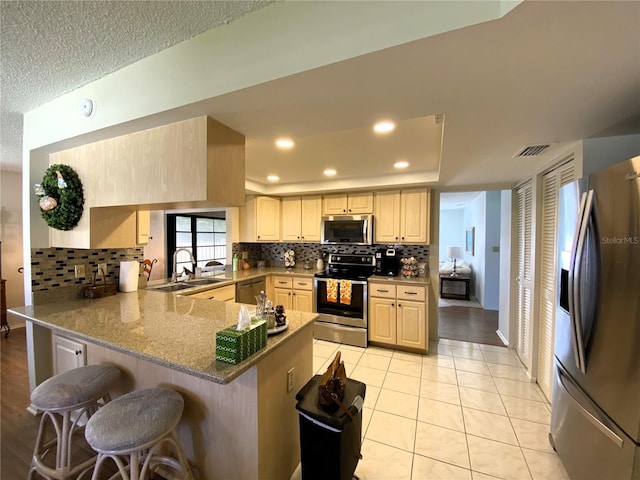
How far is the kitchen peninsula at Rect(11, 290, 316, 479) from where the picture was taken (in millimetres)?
1267

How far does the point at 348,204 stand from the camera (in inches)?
153

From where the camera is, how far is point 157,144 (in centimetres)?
156

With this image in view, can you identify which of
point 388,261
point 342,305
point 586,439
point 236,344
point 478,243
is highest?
point 478,243

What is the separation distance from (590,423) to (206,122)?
2.56 m

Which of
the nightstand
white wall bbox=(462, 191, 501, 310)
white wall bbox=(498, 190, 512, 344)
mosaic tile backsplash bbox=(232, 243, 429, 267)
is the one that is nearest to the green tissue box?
mosaic tile backsplash bbox=(232, 243, 429, 267)

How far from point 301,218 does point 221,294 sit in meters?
1.70

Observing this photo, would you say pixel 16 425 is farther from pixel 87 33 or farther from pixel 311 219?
pixel 311 219

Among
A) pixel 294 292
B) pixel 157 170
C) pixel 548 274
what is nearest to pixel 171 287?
pixel 294 292

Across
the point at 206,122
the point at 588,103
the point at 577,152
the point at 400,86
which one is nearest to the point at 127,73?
the point at 206,122

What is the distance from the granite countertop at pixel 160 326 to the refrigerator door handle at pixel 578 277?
1470 millimetres

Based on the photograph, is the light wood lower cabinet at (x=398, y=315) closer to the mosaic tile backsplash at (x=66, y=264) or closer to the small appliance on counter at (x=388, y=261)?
the small appliance on counter at (x=388, y=261)

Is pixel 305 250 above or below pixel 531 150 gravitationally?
below

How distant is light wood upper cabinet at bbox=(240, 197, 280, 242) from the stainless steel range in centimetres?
112

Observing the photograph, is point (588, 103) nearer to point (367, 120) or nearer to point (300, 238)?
point (367, 120)
